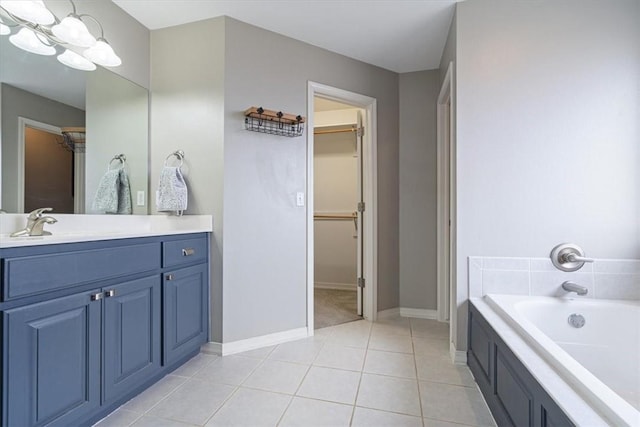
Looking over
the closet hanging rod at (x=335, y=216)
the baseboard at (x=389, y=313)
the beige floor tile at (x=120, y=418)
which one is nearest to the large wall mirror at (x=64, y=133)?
the beige floor tile at (x=120, y=418)

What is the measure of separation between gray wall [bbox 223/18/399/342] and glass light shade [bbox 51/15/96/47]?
2.65 ft

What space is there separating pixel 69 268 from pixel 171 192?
2.95ft

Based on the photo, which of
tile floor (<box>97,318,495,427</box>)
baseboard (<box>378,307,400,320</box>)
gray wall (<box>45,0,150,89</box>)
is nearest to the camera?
tile floor (<box>97,318,495,427</box>)

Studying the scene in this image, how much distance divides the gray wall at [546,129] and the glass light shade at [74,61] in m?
2.32

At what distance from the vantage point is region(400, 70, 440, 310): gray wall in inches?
116

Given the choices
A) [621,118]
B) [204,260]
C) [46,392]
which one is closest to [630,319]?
[621,118]

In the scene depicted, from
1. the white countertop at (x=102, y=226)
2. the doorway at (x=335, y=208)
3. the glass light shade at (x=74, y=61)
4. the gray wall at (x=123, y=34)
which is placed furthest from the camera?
the doorway at (x=335, y=208)

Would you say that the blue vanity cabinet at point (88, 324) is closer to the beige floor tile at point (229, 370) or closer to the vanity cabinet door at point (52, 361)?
the vanity cabinet door at point (52, 361)

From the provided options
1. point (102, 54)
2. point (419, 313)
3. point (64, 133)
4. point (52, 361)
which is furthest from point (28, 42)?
point (419, 313)

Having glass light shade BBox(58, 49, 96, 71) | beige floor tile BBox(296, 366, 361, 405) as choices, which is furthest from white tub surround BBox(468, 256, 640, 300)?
glass light shade BBox(58, 49, 96, 71)

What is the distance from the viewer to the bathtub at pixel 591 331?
1.45 metres

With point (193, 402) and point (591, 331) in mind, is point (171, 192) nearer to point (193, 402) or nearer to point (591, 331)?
point (193, 402)

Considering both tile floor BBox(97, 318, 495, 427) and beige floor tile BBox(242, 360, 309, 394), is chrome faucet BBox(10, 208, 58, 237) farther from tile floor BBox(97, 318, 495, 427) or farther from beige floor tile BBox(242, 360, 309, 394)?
beige floor tile BBox(242, 360, 309, 394)

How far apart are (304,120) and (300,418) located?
6.48ft
